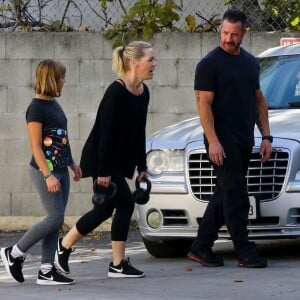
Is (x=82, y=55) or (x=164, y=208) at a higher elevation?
(x=82, y=55)

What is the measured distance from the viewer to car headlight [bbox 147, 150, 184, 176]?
923 centimetres

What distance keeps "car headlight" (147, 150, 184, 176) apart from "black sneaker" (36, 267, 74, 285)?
147 cm

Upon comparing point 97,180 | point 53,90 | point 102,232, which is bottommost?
point 102,232

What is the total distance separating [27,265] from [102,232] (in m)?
2.51

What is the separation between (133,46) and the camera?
837 cm

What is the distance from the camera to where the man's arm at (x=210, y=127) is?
862 cm

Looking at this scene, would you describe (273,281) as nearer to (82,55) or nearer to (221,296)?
(221,296)

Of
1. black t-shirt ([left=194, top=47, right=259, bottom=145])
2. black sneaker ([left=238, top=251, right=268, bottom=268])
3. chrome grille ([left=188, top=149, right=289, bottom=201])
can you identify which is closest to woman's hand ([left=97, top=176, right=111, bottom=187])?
black t-shirt ([left=194, top=47, right=259, bottom=145])

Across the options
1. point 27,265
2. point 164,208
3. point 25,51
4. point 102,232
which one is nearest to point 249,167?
point 164,208

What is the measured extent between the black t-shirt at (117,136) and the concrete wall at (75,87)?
387 cm

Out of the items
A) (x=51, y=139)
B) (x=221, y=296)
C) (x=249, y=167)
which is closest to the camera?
(x=221, y=296)

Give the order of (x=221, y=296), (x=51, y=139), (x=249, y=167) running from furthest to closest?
(x=249, y=167), (x=51, y=139), (x=221, y=296)

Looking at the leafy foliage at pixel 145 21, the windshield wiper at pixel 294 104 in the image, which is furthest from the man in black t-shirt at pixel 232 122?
the leafy foliage at pixel 145 21

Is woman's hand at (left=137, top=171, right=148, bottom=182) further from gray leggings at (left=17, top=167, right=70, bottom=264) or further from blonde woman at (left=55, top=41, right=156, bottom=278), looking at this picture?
gray leggings at (left=17, top=167, right=70, bottom=264)
